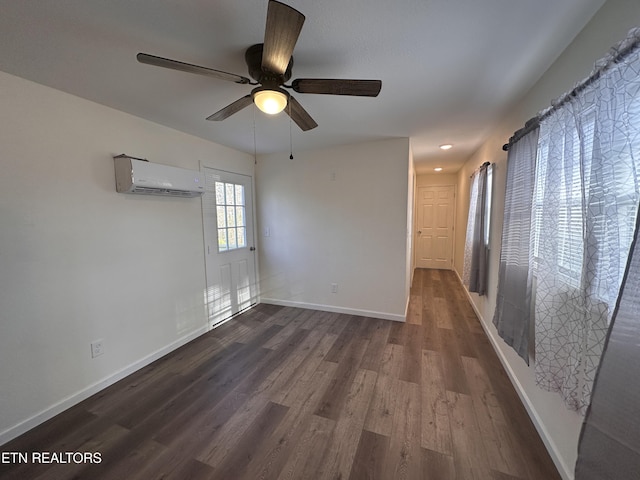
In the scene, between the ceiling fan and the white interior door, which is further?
the white interior door

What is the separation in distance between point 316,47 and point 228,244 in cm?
259

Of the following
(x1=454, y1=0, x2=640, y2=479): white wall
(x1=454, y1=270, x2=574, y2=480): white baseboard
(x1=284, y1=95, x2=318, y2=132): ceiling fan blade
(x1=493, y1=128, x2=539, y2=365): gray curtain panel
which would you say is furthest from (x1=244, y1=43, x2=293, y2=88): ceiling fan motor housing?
(x1=454, y1=270, x2=574, y2=480): white baseboard

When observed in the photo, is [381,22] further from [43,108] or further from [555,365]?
[43,108]

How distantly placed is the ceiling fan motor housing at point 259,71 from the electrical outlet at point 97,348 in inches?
92.4

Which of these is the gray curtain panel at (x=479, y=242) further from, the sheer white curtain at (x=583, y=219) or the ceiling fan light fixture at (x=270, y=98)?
the ceiling fan light fixture at (x=270, y=98)

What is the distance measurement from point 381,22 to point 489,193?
2244 mm

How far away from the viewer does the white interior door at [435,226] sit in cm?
581

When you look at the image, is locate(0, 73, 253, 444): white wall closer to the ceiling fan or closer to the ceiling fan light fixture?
the ceiling fan

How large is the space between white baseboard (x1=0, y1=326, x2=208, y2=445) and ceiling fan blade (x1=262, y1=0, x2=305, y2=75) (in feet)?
8.72

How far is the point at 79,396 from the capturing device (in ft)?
6.12

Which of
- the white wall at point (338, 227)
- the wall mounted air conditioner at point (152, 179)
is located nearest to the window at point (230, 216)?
the white wall at point (338, 227)

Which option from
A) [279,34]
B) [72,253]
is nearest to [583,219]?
[279,34]

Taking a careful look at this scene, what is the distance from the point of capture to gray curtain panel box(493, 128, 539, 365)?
5.32 feet

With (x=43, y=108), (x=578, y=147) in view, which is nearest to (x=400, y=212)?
(x=578, y=147)
